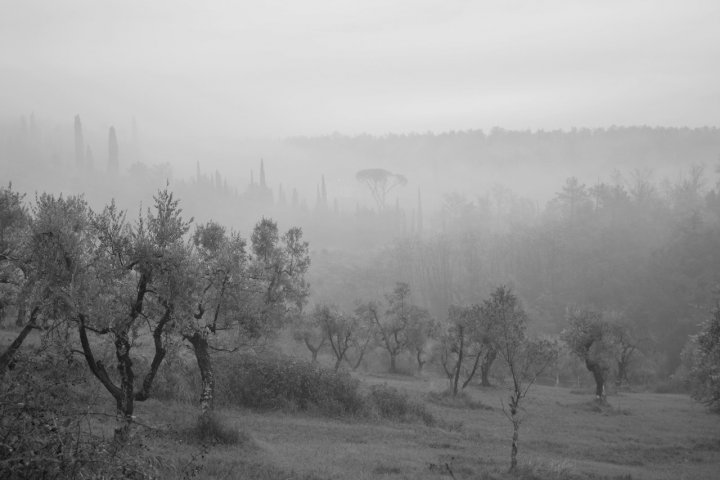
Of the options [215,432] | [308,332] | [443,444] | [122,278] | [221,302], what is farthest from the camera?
[308,332]

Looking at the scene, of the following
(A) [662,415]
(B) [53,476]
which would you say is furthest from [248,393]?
(A) [662,415]

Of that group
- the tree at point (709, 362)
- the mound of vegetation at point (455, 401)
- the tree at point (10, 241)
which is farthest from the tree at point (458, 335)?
the tree at point (10, 241)

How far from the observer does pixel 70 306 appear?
54.7ft

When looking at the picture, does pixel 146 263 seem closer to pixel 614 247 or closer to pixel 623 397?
pixel 623 397

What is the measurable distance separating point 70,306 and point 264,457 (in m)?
8.77

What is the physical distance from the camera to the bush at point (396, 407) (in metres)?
33.1

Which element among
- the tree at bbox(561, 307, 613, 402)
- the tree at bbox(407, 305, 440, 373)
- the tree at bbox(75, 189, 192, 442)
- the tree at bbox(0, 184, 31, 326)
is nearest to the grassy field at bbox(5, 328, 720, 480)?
the tree at bbox(75, 189, 192, 442)

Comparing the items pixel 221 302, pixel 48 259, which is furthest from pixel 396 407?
pixel 48 259

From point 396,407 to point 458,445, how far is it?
316 inches

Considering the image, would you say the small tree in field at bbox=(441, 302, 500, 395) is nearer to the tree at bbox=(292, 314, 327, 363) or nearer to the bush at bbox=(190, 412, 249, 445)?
the tree at bbox=(292, 314, 327, 363)

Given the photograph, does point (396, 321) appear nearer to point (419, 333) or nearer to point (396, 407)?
point (419, 333)

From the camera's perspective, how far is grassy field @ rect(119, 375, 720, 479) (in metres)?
19.3

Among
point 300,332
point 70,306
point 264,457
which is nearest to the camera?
point 70,306

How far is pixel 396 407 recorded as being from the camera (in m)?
34.0
